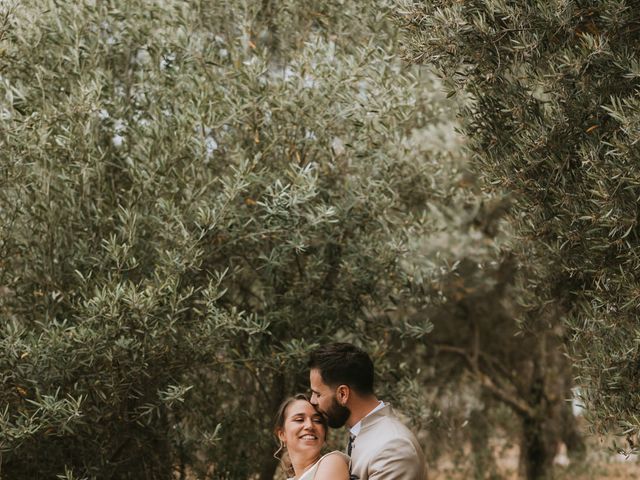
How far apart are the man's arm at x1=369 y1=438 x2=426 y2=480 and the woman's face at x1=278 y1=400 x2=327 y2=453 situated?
691 millimetres

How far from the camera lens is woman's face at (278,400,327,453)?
5.73m

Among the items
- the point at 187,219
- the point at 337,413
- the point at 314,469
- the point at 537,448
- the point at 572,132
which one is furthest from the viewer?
the point at 537,448

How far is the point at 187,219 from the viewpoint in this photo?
8367 millimetres

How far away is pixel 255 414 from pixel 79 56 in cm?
450

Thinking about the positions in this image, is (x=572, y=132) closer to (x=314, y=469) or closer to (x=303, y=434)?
(x=303, y=434)

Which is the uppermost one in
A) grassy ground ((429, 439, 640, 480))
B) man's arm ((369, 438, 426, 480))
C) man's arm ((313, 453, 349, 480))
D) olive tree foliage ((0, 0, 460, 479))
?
man's arm ((369, 438, 426, 480))

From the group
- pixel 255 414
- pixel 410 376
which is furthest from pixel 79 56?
pixel 410 376

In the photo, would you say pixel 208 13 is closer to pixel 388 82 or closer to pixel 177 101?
pixel 177 101

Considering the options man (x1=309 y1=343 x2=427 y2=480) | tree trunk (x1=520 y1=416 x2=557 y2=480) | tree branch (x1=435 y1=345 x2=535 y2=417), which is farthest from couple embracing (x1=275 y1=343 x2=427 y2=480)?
tree trunk (x1=520 y1=416 x2=557 y2=480)

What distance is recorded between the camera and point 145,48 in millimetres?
9594

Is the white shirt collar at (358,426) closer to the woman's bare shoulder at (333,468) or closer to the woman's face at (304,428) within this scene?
the woman's bare shoulder at (333,468)

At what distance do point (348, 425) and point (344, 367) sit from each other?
44cm

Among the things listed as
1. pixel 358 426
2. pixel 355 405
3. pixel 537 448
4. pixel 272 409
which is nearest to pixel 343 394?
pixel 355 405

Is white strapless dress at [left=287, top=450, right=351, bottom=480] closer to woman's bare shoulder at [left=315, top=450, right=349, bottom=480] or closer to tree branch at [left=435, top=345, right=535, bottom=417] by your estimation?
woman's bare shoulder at [left=315, top=450, right=349, bottom=480]
